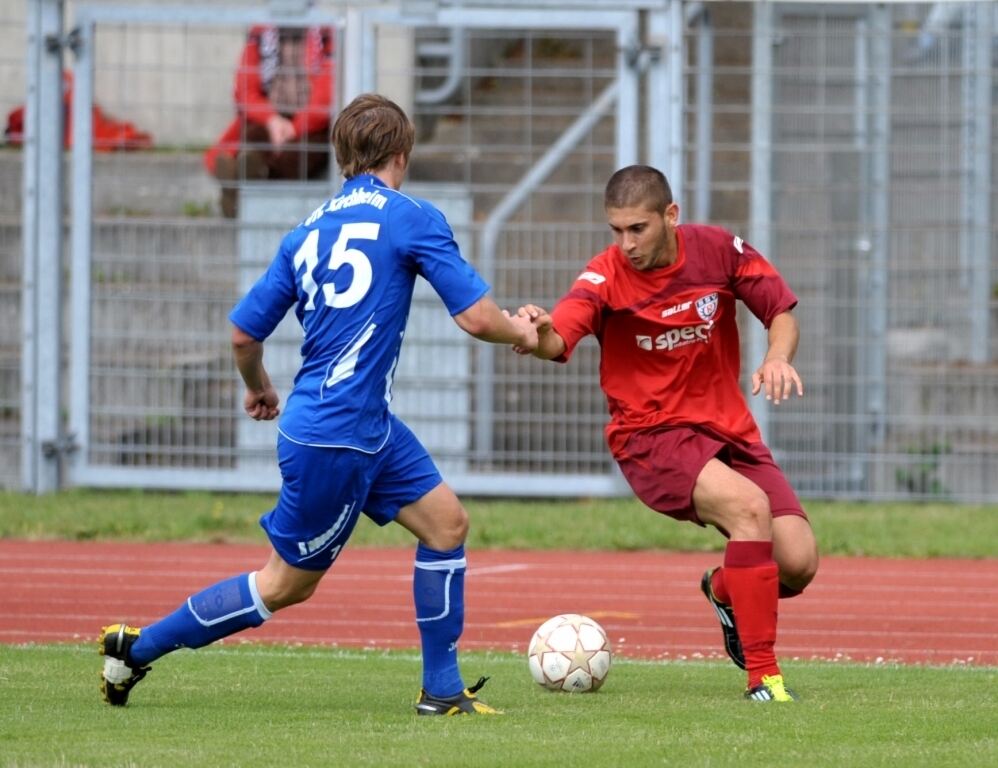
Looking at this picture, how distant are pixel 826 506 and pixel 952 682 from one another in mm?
7177

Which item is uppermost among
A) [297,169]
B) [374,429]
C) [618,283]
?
[297,169]

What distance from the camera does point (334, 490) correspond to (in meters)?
6.01

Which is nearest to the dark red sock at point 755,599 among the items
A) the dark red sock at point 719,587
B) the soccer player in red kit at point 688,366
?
the soccer player in red kit at point 688,366

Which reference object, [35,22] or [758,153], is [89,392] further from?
[758,153]

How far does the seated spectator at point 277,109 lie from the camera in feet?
48.5

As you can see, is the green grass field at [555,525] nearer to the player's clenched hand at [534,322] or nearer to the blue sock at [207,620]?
the player's clenched hand at [534,322]

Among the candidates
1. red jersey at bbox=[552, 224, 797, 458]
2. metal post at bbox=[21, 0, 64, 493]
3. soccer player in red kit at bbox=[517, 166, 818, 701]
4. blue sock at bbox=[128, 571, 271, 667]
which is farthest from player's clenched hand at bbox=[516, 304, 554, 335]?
metal post at bbox=[21, 0, 64, 493]

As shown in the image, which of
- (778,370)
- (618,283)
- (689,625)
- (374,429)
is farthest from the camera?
(689,625)

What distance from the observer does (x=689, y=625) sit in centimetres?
980

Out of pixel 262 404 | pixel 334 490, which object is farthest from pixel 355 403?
pixel 262 404

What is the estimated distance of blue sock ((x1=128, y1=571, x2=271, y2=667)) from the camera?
6.26 m

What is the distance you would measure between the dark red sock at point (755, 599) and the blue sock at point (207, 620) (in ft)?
5.46

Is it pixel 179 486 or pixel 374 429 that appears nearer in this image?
pixel 374 429

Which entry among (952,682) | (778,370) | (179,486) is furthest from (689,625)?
(179,486)
